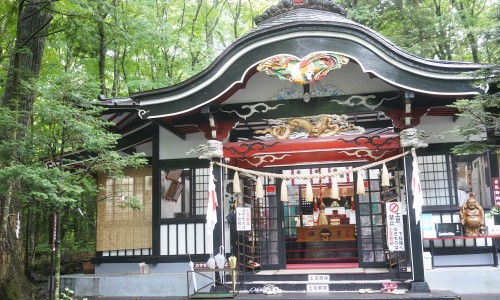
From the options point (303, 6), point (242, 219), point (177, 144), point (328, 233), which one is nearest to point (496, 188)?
point (328, 233)

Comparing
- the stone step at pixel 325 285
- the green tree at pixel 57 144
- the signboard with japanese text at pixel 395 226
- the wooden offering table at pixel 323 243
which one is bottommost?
the stone step at pixel 325 285

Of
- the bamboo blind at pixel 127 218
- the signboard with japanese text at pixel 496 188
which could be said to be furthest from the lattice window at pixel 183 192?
the signboard with japanese text at pixel 496 188

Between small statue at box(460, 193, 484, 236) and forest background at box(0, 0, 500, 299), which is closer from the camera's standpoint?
forest background at box(0, 0, 500, 299)

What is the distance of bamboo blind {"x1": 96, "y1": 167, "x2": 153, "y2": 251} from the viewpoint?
436 inches

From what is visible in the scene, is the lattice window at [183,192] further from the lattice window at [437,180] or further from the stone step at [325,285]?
the lattice window at [437,180]

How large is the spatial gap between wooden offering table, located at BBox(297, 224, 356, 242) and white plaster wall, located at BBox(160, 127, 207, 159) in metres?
4.43

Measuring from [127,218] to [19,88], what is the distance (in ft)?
14.1

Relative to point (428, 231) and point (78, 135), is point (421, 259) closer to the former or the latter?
point (428, 231)

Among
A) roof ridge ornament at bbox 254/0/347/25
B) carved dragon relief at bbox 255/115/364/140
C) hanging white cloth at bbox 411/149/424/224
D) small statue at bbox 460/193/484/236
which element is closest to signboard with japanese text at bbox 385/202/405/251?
hanging white cloth at bbox 411/149/424/224

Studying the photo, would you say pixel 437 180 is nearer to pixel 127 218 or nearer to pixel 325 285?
pixel 325 285

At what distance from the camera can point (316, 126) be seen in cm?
899

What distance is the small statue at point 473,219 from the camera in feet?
29.8

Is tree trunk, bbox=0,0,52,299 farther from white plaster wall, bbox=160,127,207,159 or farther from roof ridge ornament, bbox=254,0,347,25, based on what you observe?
roof ridge ornament, bbox=254,0,347,25

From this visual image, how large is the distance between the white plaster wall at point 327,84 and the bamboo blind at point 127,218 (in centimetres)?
364
